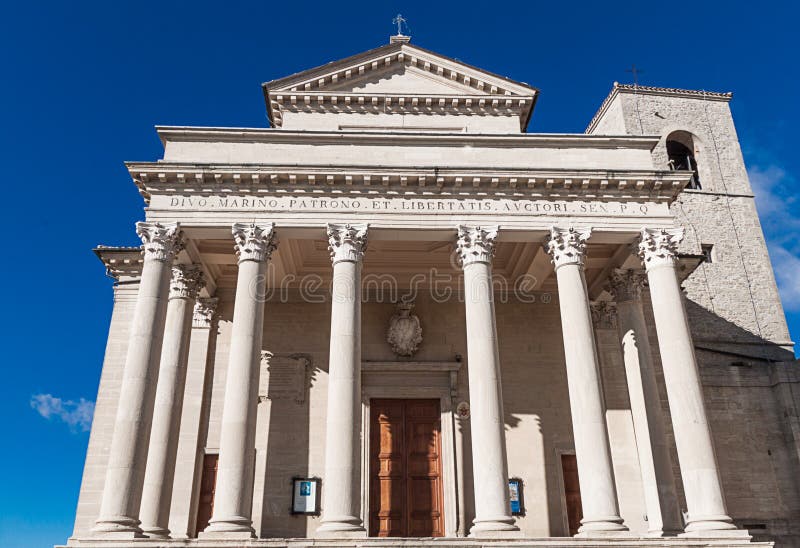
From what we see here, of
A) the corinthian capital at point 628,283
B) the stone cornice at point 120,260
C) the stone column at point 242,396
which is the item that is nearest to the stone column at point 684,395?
the corinthian capital at point 628,283

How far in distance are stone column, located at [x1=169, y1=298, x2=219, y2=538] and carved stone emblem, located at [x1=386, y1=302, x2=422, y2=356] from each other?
6.20 m

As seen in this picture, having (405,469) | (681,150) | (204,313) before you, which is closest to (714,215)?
(681,150)

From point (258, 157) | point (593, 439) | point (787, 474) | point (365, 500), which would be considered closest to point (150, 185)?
point (258, 157)

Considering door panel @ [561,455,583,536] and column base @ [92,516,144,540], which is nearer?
column base @ [92,516,144,540]

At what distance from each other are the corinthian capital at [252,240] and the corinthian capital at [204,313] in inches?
194

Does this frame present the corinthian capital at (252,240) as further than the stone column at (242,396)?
Yes

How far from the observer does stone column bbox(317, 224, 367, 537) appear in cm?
1595

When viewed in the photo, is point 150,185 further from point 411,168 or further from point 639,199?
point 639,199

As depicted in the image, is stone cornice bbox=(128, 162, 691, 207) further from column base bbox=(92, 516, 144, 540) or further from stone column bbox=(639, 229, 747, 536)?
column base bbox=(92, 516, 144, 540)

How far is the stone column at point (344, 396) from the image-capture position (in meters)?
16.0

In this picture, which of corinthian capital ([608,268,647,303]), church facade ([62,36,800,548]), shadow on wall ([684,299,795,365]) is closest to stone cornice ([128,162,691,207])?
church facade ([62,36,800,548])

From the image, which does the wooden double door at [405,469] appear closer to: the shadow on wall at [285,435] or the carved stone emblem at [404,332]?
the carved stone emblem at [404,332]

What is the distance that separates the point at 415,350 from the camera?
23.4 metres

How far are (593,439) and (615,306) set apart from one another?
7.75 m
